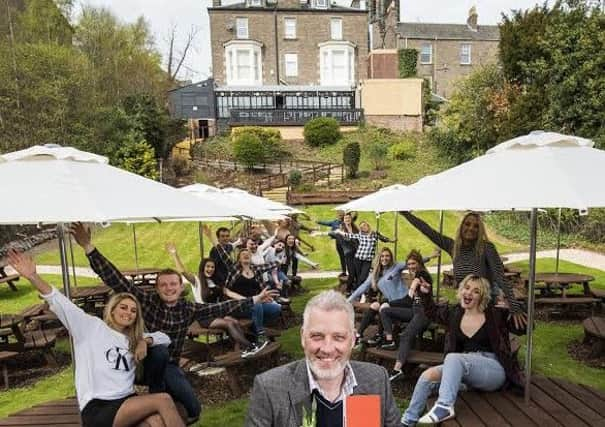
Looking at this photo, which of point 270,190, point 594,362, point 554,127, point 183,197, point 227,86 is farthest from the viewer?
point 227,86

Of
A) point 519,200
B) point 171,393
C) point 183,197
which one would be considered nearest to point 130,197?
point 183,197

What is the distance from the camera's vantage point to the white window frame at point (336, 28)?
38500mm

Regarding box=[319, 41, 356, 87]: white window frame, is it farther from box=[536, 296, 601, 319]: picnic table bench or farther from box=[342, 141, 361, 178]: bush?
box=[536, 296, 601, 319]: picnic table bench

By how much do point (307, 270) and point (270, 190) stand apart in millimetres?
11031

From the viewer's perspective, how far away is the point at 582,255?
47.7 feet

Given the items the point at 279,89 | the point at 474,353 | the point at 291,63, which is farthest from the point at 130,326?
the point at 291,63

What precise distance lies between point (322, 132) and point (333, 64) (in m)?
11.2

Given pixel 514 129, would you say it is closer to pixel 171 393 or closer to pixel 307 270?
pixel 307 270

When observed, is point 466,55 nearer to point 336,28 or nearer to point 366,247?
point 336,28

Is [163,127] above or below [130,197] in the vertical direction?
above

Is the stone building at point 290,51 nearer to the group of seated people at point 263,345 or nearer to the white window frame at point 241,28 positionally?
the white window frame at point 241,28

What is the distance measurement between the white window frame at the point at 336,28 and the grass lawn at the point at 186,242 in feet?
73.6

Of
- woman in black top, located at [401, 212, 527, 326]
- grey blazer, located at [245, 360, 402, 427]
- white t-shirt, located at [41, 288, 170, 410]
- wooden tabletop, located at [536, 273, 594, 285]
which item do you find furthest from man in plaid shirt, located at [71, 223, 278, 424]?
wooden tabletop, located at [536, 273, 594, 285]

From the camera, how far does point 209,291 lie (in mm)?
6703
